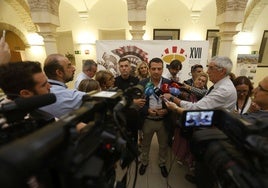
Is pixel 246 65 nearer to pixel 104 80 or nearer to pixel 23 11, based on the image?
pixel 104 80

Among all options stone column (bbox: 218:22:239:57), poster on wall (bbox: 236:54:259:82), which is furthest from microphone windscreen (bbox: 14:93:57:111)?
poster on wall (bbox: 236:54:259:82)

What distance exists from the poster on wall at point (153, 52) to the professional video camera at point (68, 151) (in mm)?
2952

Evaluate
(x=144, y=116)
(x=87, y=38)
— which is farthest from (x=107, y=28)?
(x=144, y=116)

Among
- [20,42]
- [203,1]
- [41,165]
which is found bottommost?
[41,165]

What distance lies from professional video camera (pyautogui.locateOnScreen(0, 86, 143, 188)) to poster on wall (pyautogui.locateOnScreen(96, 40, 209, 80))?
2.95m

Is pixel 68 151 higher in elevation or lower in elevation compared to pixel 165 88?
higher

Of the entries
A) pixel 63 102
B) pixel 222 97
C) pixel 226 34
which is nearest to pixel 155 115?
pixel 222 97

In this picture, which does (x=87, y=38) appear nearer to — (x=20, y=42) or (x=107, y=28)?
(x=107, y=28)

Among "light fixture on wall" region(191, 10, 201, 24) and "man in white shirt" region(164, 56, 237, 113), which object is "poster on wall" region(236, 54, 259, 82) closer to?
"light fixture on wall" region(191, 10, 201, 24)

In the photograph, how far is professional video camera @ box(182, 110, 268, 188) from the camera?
1.60 feet

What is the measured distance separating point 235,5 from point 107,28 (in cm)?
409

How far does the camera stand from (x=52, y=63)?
4.25 ft

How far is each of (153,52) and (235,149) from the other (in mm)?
3055

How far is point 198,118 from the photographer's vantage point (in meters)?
0.90
